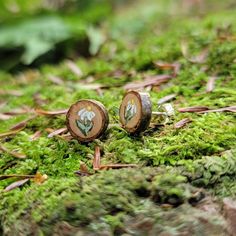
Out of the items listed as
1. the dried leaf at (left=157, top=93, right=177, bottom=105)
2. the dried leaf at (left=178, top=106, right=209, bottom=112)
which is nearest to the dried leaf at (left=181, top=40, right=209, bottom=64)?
the dried leaf at (left=157, top=93, right=177, bottom=105)

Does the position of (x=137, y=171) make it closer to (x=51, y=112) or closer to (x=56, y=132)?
(x=56, y=132)

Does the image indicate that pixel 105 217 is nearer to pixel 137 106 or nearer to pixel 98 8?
pixel 137 106

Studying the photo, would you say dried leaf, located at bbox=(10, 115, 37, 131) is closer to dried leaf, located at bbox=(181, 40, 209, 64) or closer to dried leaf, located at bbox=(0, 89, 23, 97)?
dried leaf, located at bbox=(0, 89, 23, 97)

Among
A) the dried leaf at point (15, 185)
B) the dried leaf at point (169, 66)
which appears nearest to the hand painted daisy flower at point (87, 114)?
the dried leaf at point (15, 185)

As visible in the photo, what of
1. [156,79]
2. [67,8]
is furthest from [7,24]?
[156,79]

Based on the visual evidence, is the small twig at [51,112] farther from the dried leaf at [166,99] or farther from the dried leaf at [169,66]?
the dried leaf at [169,66]

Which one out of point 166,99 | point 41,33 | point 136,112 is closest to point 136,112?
point 136,112
